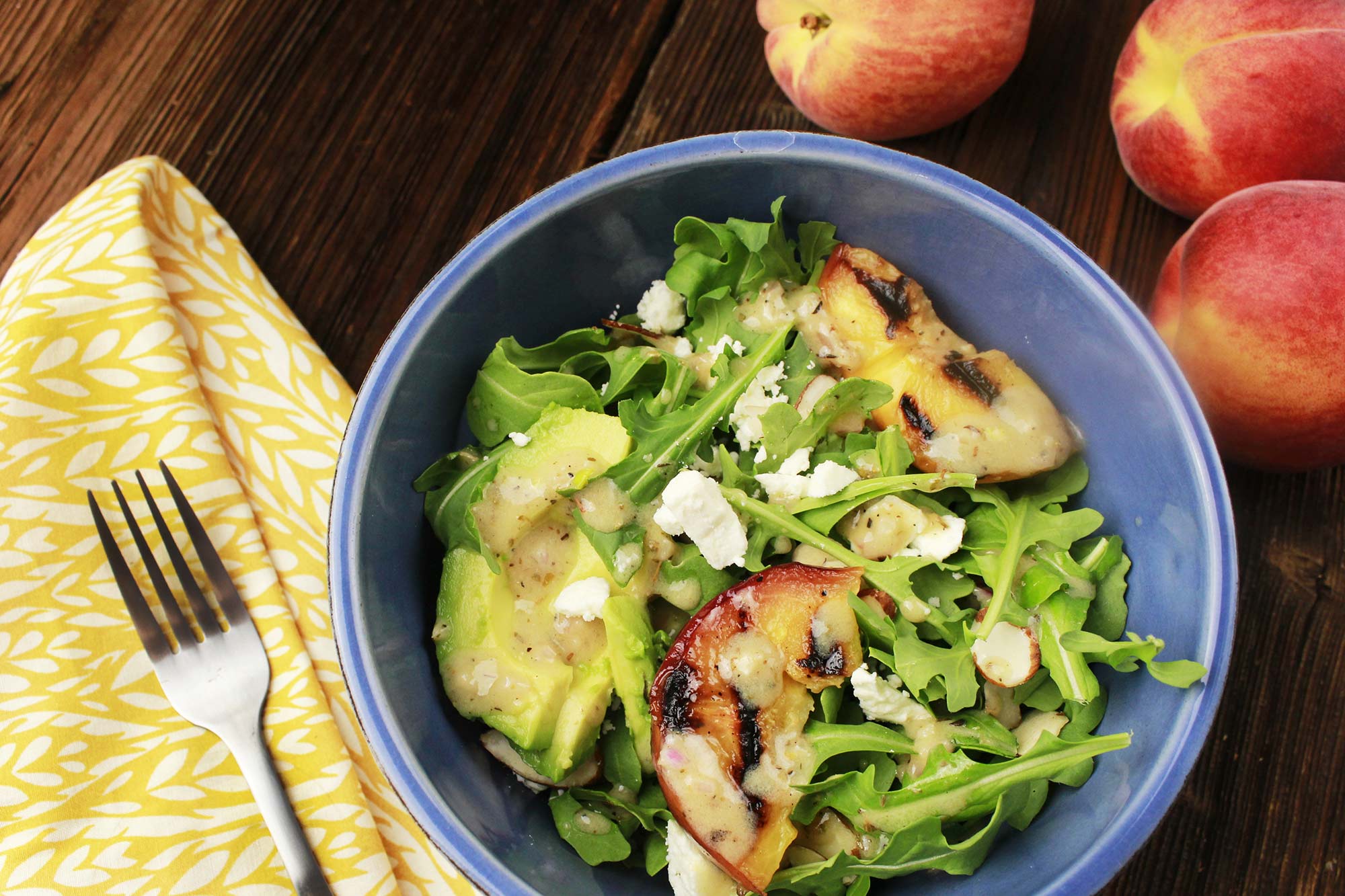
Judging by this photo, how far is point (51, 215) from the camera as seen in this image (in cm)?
174

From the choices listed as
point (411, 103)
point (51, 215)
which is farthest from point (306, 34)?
point (51, 215)

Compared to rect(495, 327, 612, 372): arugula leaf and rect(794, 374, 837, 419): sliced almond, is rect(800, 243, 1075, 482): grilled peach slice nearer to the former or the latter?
rect(794, 374, 837, 419): sliced almond

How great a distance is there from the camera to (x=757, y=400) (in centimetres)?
128

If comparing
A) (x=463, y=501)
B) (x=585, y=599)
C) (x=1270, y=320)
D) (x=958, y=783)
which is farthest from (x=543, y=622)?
(x=1270, y=320)

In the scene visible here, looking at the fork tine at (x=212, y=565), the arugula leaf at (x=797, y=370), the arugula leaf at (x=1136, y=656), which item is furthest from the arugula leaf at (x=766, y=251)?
the fork tine at (x=212, y=565)

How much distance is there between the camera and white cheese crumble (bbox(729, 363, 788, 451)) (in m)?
1.28

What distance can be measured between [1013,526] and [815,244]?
18.1 inches

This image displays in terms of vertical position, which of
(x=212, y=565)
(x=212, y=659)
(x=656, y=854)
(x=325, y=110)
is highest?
(x=325, y=110)

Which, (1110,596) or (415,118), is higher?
(415,118)

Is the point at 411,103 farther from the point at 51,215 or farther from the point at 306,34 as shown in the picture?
the point at 51,215

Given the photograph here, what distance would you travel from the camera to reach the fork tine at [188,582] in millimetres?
1493

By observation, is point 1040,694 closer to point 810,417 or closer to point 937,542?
point 937,542

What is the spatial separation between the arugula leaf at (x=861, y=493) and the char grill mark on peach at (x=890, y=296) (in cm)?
20

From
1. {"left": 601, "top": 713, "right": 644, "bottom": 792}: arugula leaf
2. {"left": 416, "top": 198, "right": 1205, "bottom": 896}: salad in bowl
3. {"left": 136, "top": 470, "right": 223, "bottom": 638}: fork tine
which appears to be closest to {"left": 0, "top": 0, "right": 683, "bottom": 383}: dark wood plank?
{"left": 136, "top": 470, "right": 223, "bottom": 638}: fork tine
